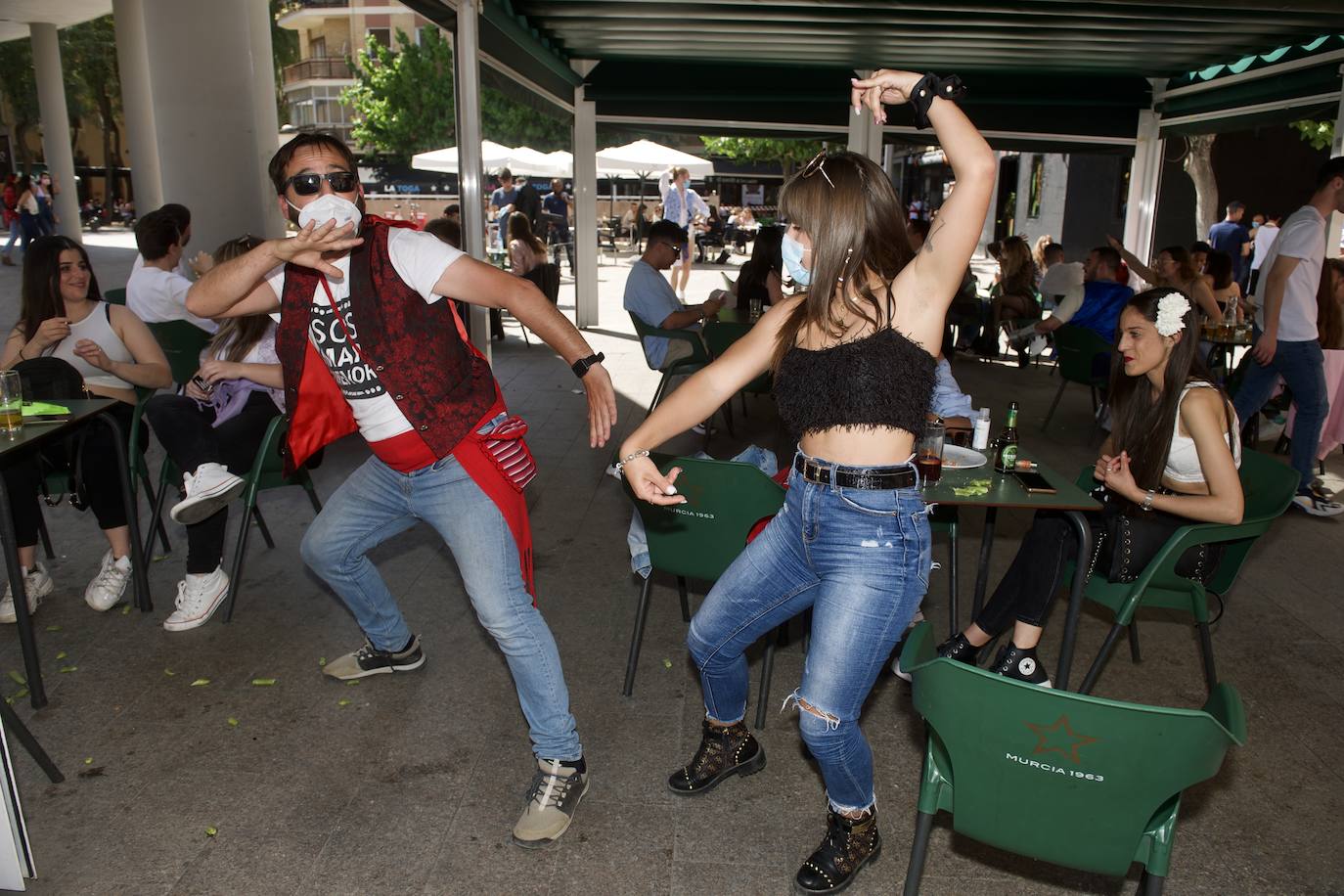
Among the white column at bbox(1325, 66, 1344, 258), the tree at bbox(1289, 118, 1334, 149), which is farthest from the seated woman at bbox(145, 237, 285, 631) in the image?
the tree at bbox(1289, 118, 1334, 149)

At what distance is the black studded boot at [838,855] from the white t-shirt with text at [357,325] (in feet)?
4.99

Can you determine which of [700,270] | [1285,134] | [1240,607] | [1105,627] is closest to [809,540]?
[1105,627]

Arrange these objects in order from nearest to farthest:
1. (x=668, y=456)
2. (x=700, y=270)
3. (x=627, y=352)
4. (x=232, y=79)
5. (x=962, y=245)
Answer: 1. (x=962, y=245)
2. (x=668, y=456)
3. (x=232, y=79)
4. (x=627, y=352)
5. (x=700, y=270)

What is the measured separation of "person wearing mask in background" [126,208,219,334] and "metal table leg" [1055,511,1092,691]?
449 cm

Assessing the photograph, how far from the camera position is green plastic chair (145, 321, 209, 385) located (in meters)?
5.00

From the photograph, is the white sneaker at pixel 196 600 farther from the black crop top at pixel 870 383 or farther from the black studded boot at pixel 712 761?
the black crop top at pixel 870 383

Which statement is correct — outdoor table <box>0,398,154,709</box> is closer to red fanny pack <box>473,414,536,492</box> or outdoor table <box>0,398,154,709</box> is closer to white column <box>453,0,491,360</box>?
red fanny pack <box>473,414,536,492</box>

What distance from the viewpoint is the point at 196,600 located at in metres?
4.00

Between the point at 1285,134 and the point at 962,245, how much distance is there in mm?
21209

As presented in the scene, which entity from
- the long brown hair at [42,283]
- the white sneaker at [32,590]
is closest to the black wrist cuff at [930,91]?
Result: the long brown hair at [42,283]

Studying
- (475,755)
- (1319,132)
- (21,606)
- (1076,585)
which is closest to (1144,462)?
(1076,585)

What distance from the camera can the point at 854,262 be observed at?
7.08 ft

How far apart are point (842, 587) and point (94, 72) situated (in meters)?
47.3

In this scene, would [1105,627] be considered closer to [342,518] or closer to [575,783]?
[575,783]
